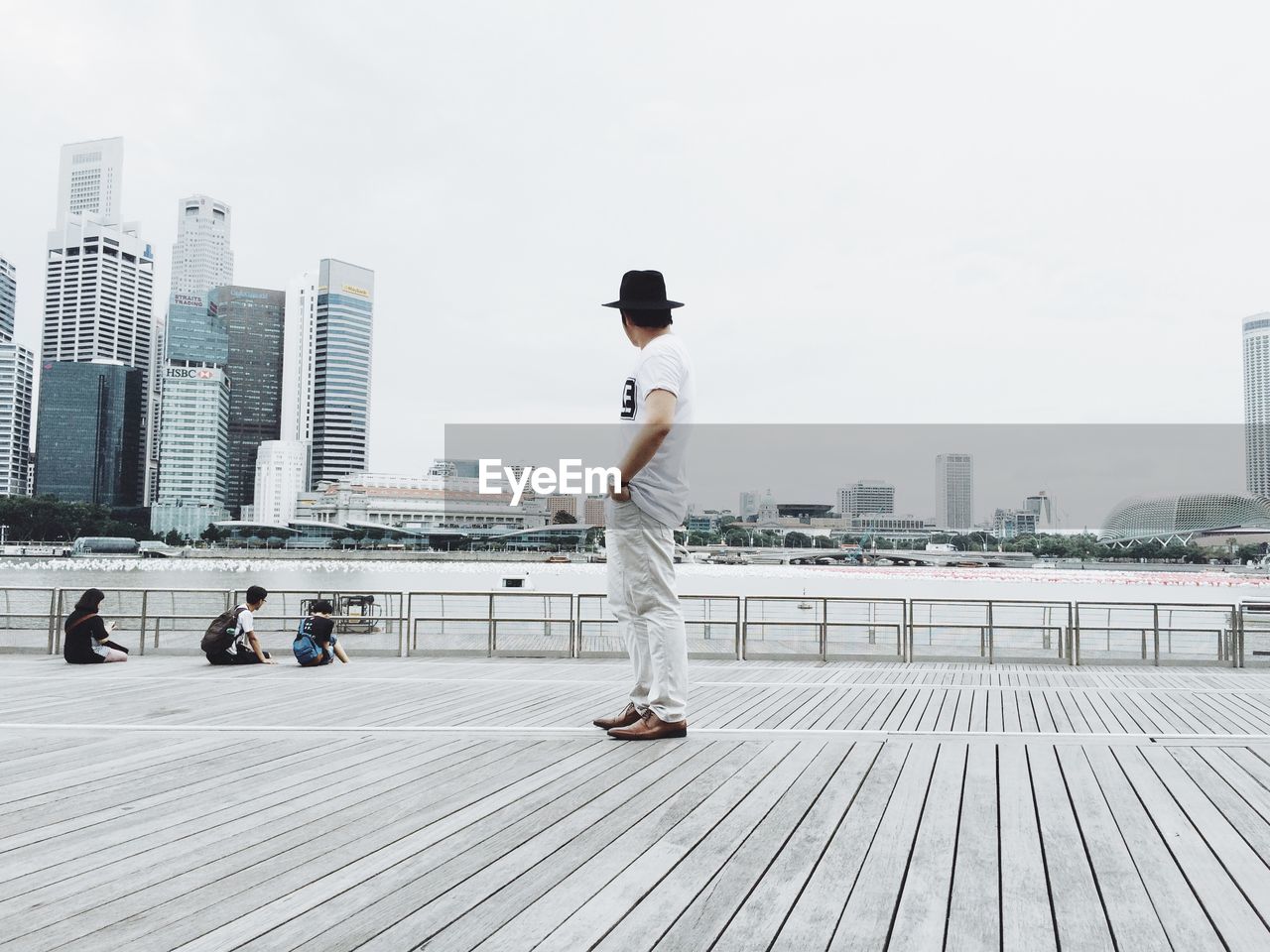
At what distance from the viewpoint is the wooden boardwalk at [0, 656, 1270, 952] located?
68.1 inches

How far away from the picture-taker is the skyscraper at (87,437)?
564 feet

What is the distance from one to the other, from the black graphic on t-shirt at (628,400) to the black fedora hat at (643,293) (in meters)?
0.33

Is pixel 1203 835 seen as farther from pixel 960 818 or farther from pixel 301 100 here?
pixel 301 100

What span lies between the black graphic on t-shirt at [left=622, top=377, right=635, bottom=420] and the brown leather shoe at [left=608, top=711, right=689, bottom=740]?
1233 millimetres

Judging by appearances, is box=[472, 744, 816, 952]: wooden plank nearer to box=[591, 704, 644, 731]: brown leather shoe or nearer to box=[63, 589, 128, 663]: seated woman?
box=[591, 704, 644, 731]: brown leather shoe

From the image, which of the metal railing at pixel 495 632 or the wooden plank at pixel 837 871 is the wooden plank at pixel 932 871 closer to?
the wooden plank at pixel 837 871

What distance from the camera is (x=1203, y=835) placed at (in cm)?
234

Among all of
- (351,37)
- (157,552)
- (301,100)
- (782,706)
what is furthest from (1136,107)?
(157,552)

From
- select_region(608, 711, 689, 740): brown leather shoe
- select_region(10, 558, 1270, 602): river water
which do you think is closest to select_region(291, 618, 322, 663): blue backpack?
select_region(608, 711, 689, 740): brown leather shoe

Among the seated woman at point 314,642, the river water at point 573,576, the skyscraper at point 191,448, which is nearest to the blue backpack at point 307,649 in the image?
the seated woman at point 314,642

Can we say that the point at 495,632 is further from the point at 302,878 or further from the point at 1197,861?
the point at 1197,861

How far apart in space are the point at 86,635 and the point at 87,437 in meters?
197

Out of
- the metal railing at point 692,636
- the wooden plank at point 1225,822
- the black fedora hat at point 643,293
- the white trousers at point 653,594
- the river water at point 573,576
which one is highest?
the black fedora hat at point 643,293

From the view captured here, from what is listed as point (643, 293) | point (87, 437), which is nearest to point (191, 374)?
point (87, 437)
